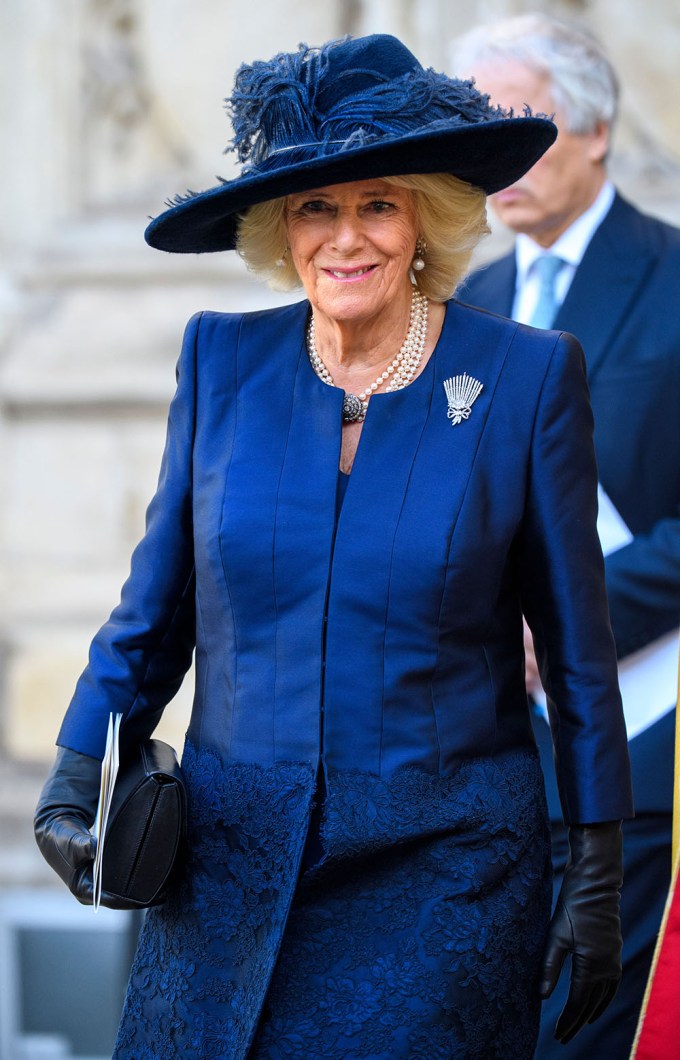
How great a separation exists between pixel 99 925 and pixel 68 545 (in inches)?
48.6

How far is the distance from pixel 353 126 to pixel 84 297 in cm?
308

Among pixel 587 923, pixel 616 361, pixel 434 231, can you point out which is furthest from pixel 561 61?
pixel 587 923

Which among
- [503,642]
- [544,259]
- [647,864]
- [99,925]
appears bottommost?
[99,925]

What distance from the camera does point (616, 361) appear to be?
3.21 metres

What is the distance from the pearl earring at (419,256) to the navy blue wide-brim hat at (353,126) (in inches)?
5.2

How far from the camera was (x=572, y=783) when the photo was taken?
2309 mm

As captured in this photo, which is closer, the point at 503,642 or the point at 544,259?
the point at 503,642

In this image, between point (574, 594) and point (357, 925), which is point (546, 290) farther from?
point (357, 925)

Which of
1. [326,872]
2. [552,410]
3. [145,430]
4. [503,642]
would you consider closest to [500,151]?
[552,410]

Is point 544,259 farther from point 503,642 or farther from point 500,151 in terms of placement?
point 503,642

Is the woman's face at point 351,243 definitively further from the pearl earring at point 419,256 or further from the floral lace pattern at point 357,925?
the floral lace pattern at point 357,925

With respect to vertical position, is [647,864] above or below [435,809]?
below

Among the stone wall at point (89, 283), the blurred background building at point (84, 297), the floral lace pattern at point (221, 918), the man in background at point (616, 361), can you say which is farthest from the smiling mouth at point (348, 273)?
the stone wall at point (89, 283)

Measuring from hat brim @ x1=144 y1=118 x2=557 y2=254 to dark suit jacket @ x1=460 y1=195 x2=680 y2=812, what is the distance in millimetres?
836
